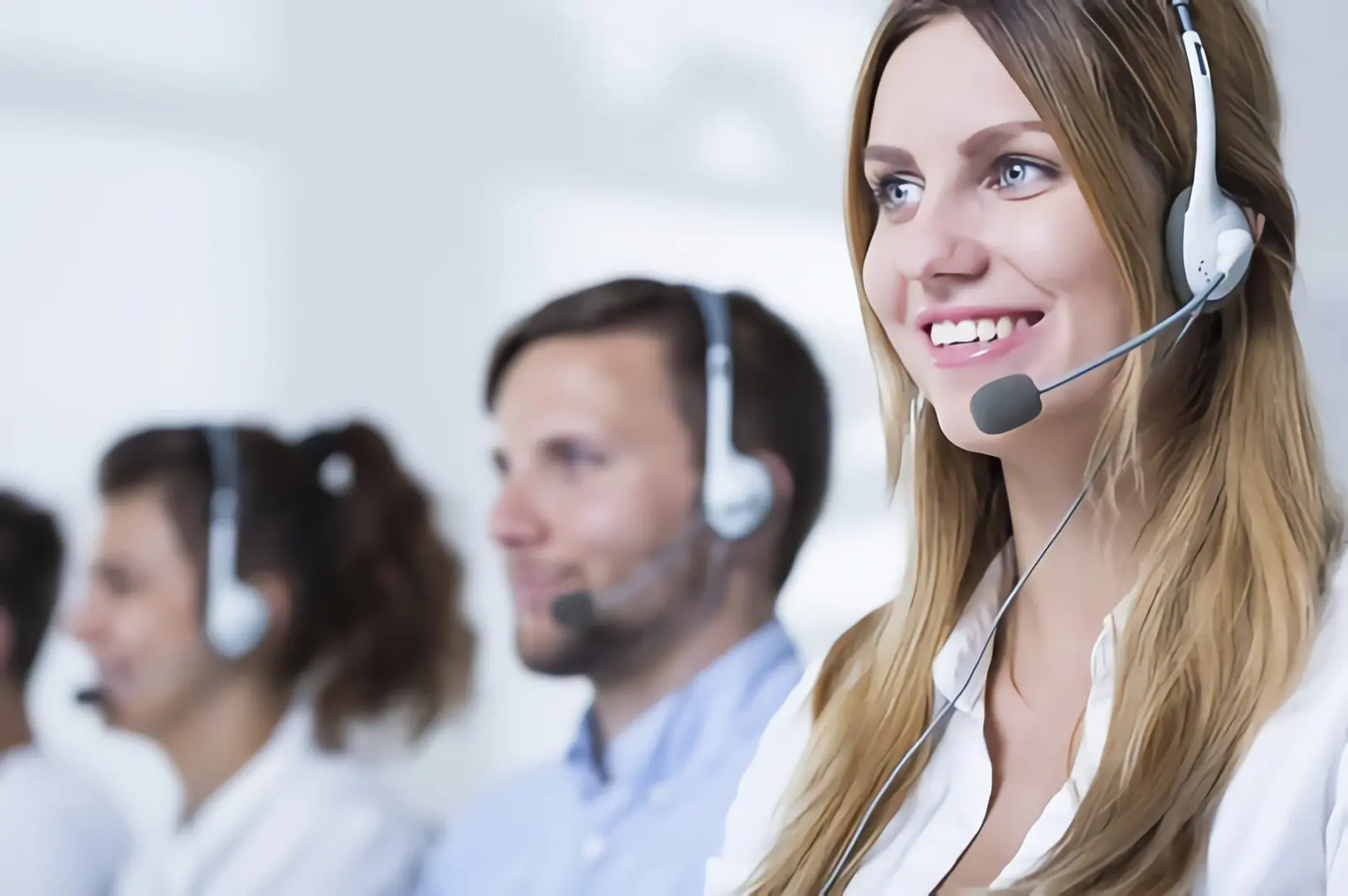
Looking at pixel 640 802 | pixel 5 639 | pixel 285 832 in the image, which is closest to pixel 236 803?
pixel 285 832

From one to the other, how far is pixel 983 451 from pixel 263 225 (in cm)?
76

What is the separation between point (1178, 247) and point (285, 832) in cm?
94

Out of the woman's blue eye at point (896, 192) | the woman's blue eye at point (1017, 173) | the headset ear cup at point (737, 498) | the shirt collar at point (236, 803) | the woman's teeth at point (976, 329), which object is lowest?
the shirt collar at point (236, 803)

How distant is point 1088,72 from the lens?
2.65 feet

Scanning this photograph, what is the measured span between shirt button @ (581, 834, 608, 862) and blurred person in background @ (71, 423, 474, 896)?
0.17 metres

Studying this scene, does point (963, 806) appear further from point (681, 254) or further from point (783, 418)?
point (681, 254)

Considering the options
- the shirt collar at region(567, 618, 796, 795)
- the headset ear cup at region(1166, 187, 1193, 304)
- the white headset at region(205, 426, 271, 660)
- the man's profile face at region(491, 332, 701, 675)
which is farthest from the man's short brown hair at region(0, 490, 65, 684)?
the headset ear cup at region(1166, 187, 1193, 304)

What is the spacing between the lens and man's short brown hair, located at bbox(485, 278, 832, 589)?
1189 mm

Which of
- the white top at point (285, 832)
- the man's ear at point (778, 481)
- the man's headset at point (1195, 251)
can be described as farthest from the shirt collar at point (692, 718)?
the man's headset at point (1195, 251)

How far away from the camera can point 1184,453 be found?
0.88 meters

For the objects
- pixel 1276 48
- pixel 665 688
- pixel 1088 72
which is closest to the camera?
pixel 1088 72

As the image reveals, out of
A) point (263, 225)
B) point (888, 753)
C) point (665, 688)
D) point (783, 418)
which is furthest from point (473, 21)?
point (888, 753)

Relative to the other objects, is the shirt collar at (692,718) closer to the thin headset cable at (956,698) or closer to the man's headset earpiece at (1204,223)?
the thin headset cable at (956,698)

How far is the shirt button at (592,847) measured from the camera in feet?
3.79
